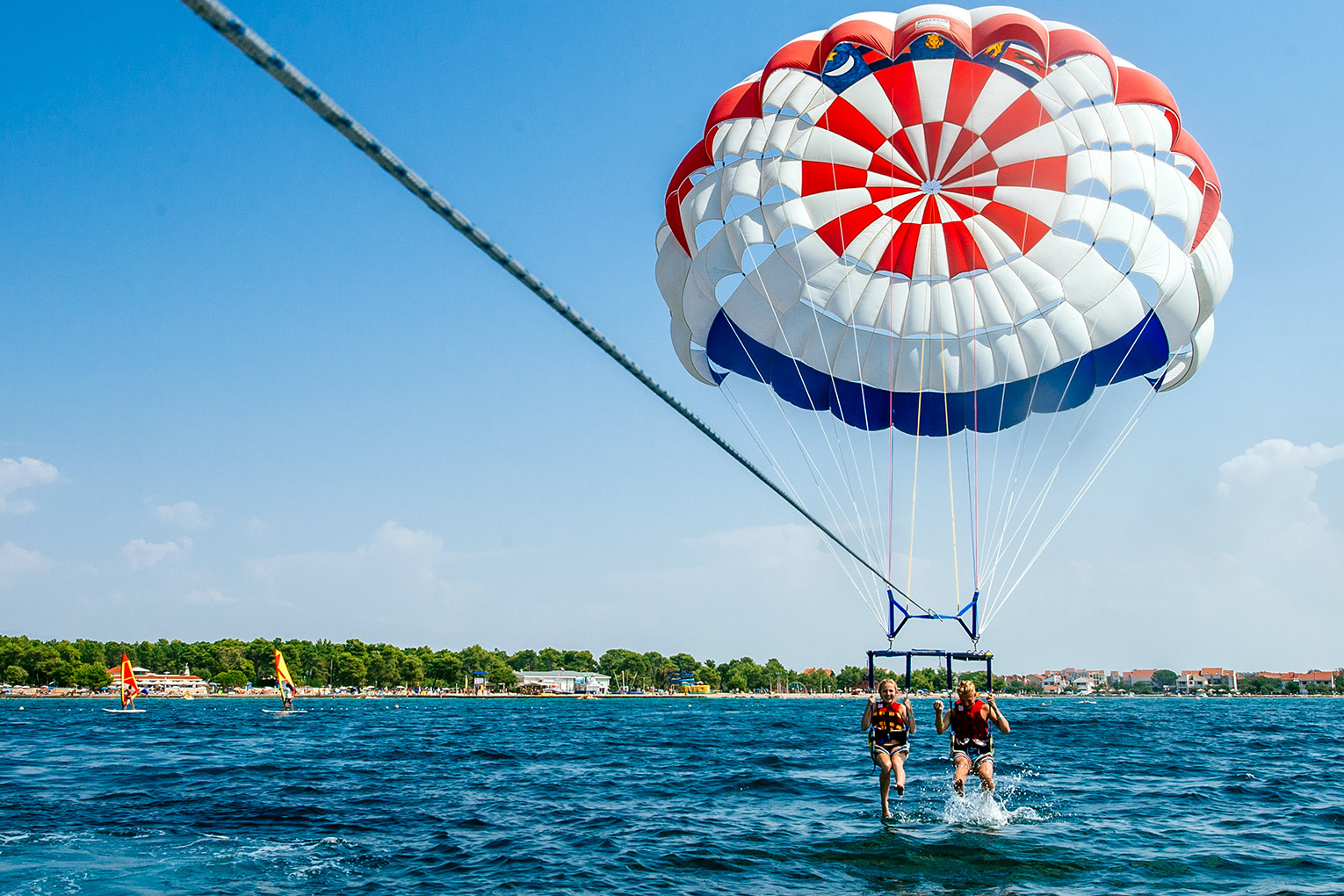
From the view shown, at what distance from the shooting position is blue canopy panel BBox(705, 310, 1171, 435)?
47.0 feet

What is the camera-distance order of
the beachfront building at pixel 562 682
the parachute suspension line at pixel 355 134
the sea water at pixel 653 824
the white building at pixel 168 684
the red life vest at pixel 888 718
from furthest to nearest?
the beachfront building at pixel 562 682 → the white building at pixel 168 684 → the red life vest at pixel 888 718 → the sea water at pixel 653 824 → the parachute suspension line at pixel 355 134

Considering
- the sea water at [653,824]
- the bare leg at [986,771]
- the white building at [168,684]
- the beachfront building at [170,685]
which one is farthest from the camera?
the white building at [168,684]

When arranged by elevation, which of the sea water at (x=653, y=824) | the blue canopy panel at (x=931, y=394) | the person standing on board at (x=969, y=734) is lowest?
the sea water at (x=653, y=824)

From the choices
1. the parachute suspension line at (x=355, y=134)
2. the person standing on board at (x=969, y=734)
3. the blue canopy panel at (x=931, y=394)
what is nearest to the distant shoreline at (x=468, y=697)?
the blue canopy panel at (x=931, y=394)

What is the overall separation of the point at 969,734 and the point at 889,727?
3.44 feet

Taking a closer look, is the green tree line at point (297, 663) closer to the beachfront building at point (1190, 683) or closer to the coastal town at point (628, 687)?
the coastal town at point (628, 687)

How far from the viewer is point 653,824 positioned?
1102 centimetres

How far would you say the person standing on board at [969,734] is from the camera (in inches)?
415

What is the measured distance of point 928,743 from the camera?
25828mm

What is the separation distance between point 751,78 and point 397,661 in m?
116

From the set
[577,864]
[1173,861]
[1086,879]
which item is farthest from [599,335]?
[1173,861]

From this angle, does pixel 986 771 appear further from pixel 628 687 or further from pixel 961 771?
pixel 628 687

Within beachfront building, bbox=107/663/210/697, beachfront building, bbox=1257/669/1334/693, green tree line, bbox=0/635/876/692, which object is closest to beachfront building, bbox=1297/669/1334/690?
beachfront building, bbox=1257/669/1334/693

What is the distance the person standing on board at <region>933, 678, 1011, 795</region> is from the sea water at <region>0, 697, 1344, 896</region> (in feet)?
2.13
